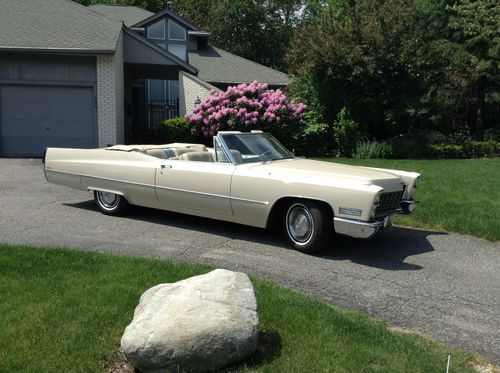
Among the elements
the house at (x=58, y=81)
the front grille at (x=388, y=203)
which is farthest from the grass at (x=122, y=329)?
the house at (x=58, y=81)

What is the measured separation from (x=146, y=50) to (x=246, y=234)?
13895 millimetres

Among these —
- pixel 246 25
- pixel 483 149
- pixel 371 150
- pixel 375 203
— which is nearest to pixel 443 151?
pixel 483 149

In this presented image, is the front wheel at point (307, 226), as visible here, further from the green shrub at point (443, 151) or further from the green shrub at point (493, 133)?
the green shrub at point (493, 133)

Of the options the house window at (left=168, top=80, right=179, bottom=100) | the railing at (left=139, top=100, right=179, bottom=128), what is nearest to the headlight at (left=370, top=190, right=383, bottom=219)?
the railing at (left=139, top=100, right=179, bottom=128)

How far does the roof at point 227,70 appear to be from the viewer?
27125 millimetres

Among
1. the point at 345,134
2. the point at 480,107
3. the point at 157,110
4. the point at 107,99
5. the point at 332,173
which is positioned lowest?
the point at 332,173

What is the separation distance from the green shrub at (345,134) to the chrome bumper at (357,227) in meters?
13.8

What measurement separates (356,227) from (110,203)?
4.05 m

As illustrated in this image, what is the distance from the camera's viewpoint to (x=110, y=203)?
843cm

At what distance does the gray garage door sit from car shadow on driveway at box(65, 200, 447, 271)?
28.5ft

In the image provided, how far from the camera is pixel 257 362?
3.71 meters

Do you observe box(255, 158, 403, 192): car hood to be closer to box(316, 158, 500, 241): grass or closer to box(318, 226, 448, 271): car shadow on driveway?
box(318, 226, 448, 271): car shadow on driveway

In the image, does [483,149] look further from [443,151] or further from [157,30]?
[157,30]

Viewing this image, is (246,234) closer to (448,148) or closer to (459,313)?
(459,313)
